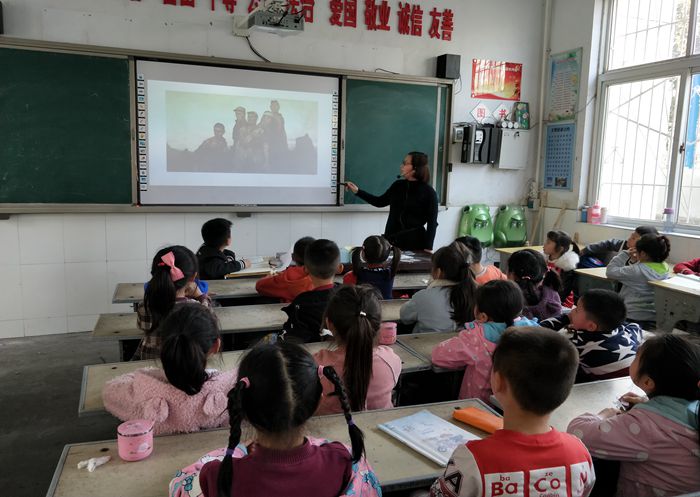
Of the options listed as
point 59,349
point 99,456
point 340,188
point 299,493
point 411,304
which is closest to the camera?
point 299,493

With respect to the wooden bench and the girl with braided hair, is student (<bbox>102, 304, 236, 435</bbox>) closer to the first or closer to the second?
the wooden bench

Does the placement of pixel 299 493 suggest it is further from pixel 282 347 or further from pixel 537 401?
pixel 537 401

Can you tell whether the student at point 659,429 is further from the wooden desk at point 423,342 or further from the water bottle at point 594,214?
the water bottle at point 594,214

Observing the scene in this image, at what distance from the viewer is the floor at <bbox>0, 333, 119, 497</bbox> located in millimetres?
2502

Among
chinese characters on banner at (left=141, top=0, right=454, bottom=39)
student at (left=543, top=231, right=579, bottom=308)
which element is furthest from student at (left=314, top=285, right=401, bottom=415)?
chinese characters on banner at (left=141, top=0, right=454, bottom=39)

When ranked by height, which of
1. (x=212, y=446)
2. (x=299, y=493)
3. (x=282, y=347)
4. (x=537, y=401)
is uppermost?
(x=282, y=347)

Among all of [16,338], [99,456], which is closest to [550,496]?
[99,456]

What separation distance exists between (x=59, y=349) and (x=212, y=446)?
3.14 metres

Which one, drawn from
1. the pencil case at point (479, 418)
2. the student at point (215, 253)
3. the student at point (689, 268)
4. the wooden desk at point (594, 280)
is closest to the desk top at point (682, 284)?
the student at point (689, 268)

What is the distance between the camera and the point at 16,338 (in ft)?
14.1

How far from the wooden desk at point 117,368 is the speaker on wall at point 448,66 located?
3.56m

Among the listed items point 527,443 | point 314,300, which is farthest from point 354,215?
point 527,443

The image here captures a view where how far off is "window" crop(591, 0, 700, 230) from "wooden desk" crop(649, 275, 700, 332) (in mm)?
1486

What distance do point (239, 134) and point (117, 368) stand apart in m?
3.02
